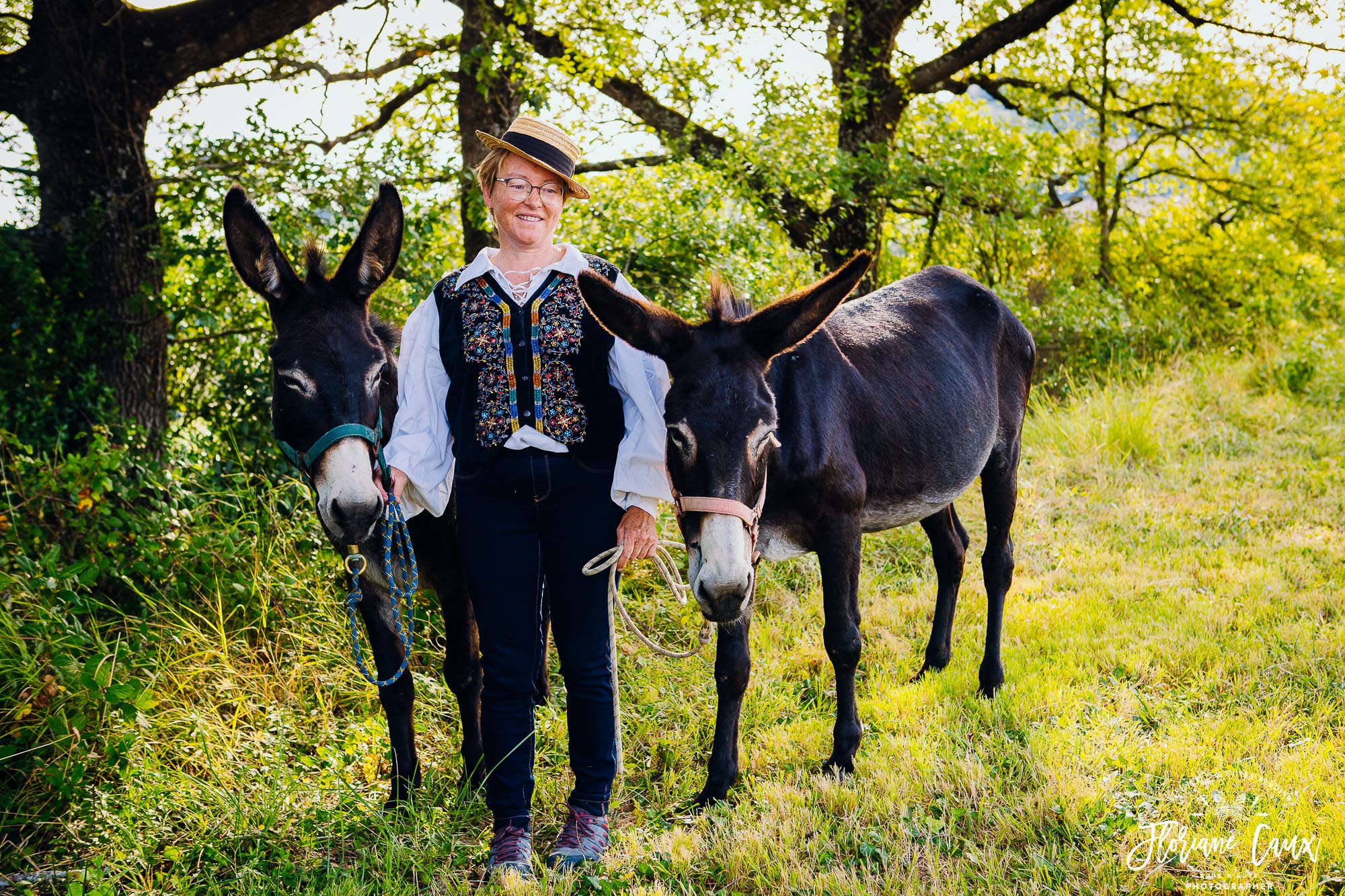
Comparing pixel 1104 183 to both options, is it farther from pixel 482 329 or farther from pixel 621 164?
pixel 482 329

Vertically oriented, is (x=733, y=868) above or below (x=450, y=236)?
below

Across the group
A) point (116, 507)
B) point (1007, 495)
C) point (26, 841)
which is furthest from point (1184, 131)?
point (26, 841)

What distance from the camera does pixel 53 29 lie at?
17.8ft

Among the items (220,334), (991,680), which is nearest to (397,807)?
(991,680)

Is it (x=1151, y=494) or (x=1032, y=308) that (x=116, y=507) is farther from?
(x=1032, y=308)

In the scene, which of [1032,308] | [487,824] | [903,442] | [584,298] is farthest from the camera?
[1032,308]

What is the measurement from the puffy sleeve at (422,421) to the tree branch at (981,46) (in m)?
8.35

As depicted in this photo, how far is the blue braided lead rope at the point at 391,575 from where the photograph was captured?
2.82m

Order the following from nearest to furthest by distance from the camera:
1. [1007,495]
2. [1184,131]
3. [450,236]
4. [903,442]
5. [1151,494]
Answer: [903,442], [1007,495], [1151,494], [450,236], [1184,131]

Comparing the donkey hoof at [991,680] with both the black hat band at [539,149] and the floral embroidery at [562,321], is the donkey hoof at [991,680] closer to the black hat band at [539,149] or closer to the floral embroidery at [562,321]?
the floral embroidery at [562,321]

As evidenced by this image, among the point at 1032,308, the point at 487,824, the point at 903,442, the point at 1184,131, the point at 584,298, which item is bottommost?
the point at 487,824

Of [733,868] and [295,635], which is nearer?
[733,868]

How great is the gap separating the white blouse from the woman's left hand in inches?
1.1

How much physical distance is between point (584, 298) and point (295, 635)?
90.3 inches
